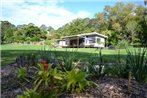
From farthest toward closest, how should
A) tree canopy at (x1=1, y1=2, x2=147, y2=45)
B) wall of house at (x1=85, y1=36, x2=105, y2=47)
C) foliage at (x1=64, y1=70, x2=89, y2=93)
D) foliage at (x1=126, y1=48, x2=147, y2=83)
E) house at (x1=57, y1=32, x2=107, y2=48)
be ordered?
tree canopy at (x1=1, y1=2, x2=147, y2=45), wall of house at (x1=85, y1=36, x2=105, y2=47), house at (x1=57, y1=32, x2=107, y2=48), foliage at (x1=126, y1=48, x2=147, y2=83), foliage at (x1=64, y1=70, x2=89, y2=93)

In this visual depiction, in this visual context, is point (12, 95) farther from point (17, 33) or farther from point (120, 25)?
point (17, 33)

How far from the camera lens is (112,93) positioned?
4328 mm

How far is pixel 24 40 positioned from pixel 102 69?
58858 mm

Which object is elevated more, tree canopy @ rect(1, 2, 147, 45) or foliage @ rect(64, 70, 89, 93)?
tree canopy @ rect(1, 2, 147, 45)

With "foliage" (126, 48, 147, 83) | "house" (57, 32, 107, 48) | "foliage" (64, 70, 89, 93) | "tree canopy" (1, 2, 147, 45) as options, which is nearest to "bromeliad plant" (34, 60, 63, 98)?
"foliage" (64, 70, 89, 93)

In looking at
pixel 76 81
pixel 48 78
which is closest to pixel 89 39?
pixel 48 78

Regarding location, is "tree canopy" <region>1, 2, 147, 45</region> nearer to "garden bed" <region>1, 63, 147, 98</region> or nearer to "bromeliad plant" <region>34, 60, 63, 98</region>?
"garden bed" <region>1, 63, 147, 98</region>

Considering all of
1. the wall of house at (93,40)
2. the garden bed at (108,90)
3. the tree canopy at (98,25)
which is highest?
the tree canopy at (98,25)

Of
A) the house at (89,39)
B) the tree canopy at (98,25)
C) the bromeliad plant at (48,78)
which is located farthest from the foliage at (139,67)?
the tree canopy at (98,25)

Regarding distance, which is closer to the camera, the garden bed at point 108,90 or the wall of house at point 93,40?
the garden bed at point 108,90

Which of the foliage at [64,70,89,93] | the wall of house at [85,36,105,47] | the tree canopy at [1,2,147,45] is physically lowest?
the foliage at [64,70,89,93]

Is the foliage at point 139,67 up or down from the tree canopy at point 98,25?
down

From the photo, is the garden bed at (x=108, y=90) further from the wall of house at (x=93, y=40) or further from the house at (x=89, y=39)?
the wall of house at (x=93, y=40)

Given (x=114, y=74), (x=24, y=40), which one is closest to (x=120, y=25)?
(x=24, y=40)
